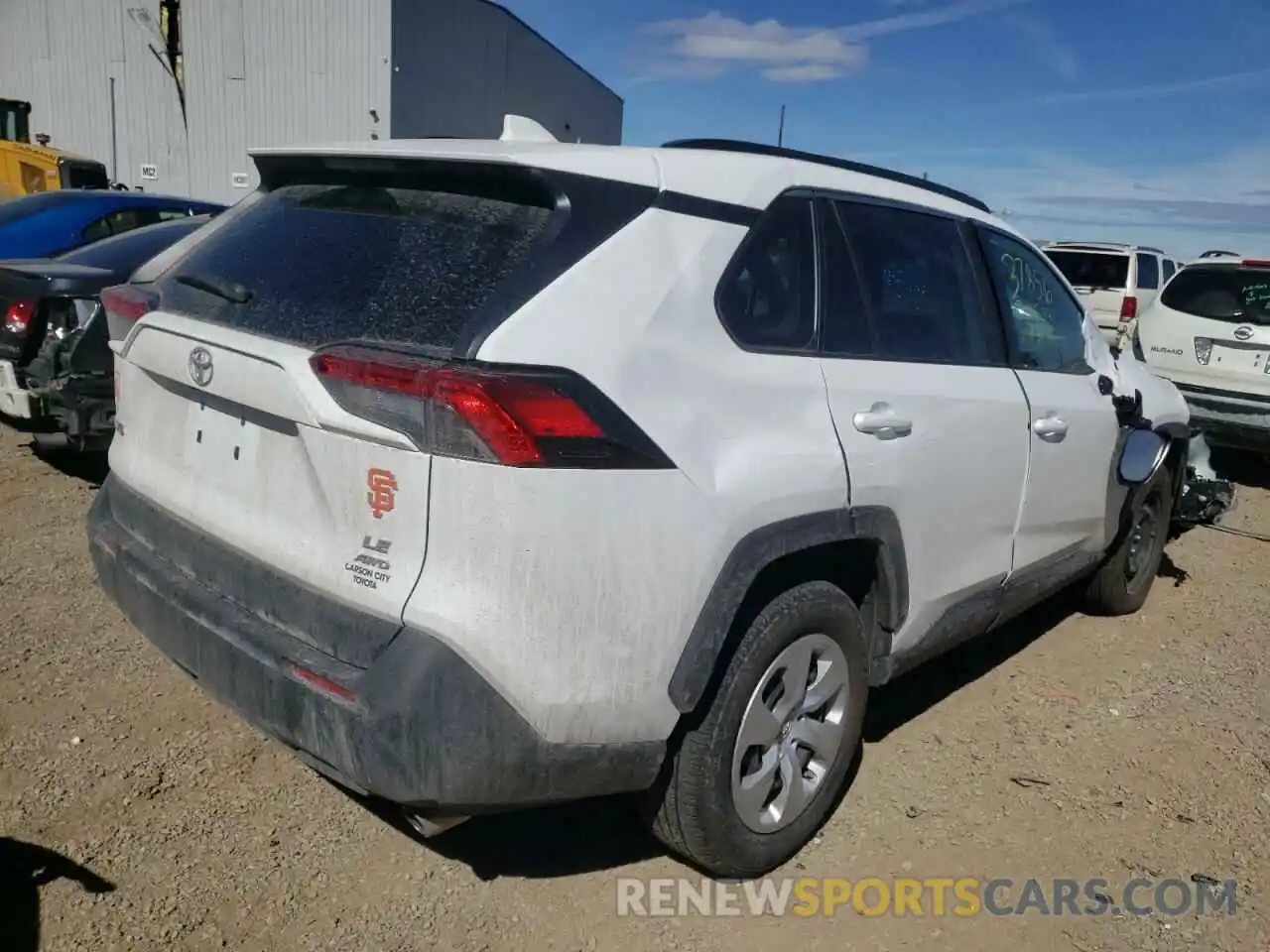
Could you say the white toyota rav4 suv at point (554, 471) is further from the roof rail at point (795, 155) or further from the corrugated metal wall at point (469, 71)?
the corrugated metal wall at point (469, 71)

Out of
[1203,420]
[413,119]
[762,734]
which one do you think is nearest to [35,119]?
[413,119]

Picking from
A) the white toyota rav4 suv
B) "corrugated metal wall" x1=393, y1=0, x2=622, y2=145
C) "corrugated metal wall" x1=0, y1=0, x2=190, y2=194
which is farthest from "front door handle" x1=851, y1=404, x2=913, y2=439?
"corrugated metal wall" x1=0, y1=0, x2=190, y2=194

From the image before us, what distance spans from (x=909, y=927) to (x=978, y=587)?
115 cm

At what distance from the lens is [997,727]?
3.81m

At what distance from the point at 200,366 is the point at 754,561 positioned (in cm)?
140

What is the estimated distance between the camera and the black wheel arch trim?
226cm

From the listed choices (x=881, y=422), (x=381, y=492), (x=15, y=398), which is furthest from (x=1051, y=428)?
(x=15, y=398)

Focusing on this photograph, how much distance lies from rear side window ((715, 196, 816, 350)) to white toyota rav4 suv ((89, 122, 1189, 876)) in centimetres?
1

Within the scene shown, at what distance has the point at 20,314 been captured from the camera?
5.26m

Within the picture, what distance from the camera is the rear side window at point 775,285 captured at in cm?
245

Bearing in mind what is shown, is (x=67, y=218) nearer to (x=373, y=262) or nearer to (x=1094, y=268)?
(x=373, y=262)

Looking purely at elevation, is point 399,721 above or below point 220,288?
below

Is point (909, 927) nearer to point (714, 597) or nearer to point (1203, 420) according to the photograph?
point (714, 597)

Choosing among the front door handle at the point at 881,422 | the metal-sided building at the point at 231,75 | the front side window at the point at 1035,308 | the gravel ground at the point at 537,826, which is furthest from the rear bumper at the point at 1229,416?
the metal-sided building at the point at 231,75
